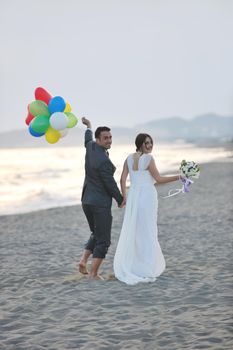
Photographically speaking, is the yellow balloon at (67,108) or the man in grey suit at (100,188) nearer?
the man in grey suit at (100,188)

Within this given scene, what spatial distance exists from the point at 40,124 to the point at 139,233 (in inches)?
72.3

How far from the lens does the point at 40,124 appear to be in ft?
21.7

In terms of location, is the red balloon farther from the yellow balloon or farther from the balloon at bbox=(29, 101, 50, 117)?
the yellow balloon

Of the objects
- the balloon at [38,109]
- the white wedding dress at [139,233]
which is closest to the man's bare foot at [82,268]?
the white wedding dress at [139,233]

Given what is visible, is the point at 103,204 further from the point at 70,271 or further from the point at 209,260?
the point at 209,260

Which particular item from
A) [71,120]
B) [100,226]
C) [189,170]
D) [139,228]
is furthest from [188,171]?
[71,120]

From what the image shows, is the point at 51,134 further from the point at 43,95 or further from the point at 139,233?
the point at 139,233

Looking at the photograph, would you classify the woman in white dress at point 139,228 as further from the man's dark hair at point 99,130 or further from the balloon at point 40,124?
A: the balloon at point 40,124

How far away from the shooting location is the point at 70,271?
284 inches

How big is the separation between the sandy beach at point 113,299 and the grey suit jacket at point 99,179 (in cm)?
103

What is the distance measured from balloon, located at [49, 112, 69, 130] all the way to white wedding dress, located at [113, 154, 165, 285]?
0.91m

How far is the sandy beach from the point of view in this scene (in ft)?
14.8

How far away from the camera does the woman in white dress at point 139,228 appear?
21.0ft

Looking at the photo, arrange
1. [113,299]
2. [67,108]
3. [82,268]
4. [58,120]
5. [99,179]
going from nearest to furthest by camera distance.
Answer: [113,299]
[99,179]
[58,120]
[82,268]
[67,108]
